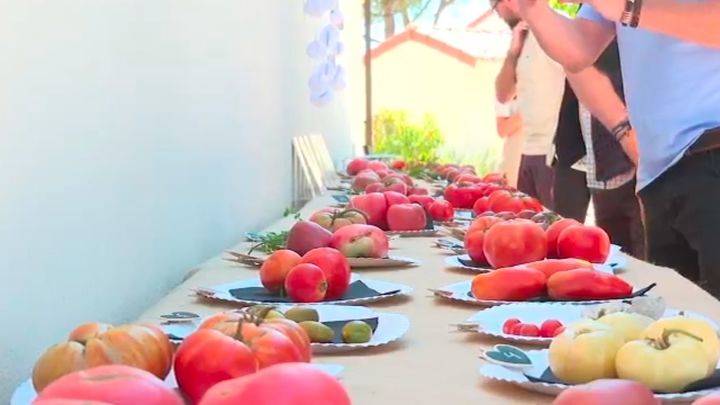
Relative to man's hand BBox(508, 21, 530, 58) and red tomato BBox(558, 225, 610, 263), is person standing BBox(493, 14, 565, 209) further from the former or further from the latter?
red tomato BBox(558, 225, 610, 263)

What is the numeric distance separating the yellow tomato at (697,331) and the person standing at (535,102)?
11.3 ft

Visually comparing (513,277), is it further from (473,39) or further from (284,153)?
(473,39)

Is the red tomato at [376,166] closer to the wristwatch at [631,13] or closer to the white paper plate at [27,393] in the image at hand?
the wristwatch at [631,13]

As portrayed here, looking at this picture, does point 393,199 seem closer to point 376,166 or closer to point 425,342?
point 425,342

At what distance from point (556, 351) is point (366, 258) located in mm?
992

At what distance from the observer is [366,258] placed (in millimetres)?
2076

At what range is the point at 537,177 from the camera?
4699mm

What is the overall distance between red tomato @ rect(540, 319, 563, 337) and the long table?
0.24ft

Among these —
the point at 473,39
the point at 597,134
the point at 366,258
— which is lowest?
the point at 366,258

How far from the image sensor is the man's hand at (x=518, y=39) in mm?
4731

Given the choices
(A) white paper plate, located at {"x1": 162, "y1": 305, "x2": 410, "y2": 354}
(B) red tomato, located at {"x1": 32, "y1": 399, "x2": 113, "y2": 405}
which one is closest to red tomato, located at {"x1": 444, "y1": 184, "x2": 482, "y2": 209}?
(A) white paper plate, located at {"x1": 162, "y1": 305, "x2": 410, "y2": 354}

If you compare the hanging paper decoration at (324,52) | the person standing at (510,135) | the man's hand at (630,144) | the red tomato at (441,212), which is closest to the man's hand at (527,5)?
the man's hand at (630,144)

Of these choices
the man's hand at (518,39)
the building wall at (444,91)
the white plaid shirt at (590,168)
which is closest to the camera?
the white plaid shirt at (590,168)

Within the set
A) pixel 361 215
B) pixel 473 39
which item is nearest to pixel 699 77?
pixel 361 215
